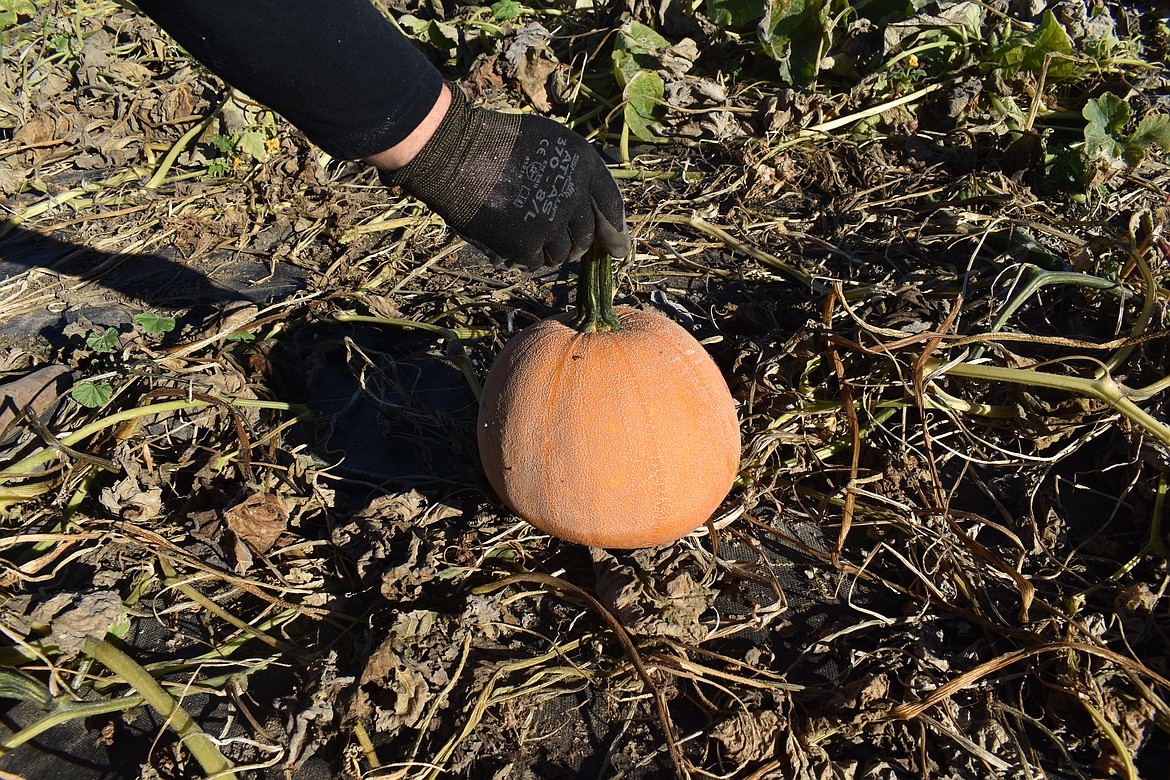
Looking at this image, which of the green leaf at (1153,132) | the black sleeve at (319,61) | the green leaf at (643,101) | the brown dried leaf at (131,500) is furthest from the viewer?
the green leaf at (643,101)

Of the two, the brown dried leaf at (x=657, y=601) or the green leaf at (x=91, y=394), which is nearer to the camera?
the brown dried leaf at (x=657, y=601)

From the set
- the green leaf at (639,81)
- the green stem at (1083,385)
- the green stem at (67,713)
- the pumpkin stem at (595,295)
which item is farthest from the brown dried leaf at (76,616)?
the green leaf at (639,81)

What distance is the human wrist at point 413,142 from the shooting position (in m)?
2.08

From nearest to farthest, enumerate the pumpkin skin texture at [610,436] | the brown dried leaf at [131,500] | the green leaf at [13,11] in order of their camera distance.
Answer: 1. the pumpkin skin texture at [610,436]
2. the brown dried leaf at [131,500]
3. the green leaf at [13,11]

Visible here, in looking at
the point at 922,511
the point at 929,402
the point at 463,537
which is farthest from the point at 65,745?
the point at 929,402

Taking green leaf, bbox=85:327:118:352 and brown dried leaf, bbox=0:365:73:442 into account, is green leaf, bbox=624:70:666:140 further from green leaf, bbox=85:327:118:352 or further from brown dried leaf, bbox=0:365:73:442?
brown dried leaf, bbox=0:365:73:442

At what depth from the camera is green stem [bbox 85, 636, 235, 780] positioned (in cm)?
202

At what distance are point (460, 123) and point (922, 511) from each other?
1870 millimetres

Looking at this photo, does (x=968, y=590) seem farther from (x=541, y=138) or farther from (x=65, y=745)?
(x=65, y=745)

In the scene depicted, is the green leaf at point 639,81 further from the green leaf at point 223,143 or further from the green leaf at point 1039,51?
the green leaf at point 223,143

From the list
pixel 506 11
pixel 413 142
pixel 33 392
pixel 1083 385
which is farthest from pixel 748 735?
pixel 506 11

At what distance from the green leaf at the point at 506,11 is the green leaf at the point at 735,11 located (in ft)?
4.16

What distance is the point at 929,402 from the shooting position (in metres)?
2.73

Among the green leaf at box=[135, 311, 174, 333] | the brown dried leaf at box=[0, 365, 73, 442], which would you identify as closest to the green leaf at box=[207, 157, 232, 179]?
the green leaf at box=[135, 311, 174, 333]
